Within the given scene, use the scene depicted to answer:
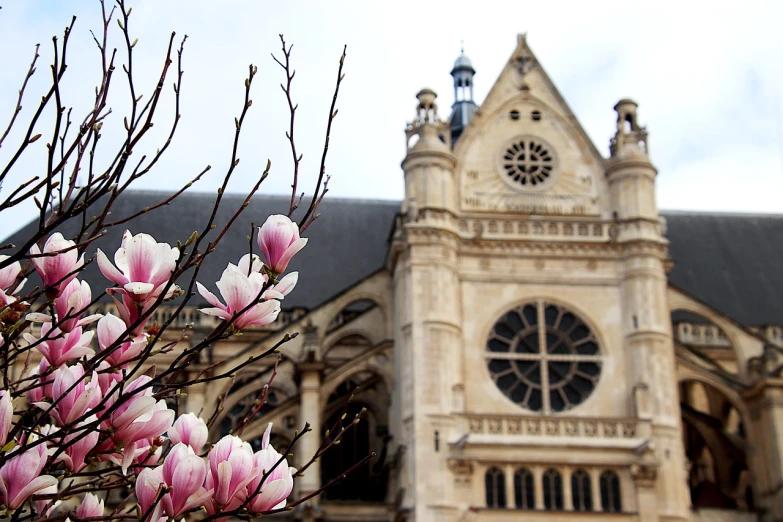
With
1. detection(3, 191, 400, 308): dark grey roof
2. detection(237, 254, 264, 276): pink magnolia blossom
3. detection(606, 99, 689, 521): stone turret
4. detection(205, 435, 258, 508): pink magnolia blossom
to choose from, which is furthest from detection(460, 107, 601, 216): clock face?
detection(205, 435, 258, 508): pink magnolia blossom

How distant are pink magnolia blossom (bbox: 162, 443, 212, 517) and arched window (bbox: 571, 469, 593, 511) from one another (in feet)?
69.2

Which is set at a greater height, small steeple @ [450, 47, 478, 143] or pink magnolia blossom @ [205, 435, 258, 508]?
small steeple @ [450, 47, 478, 143]

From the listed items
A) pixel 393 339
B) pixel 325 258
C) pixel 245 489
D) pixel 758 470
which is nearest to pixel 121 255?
pixel 245 489

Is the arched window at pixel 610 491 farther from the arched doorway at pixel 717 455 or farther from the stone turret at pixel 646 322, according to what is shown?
the arched doorway at pixel 717 455

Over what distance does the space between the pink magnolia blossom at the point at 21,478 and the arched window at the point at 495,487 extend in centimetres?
2082

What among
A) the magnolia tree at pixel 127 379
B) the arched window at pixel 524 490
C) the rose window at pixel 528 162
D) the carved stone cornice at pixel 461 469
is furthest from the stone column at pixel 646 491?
the magnolia tree at pixel 127 379

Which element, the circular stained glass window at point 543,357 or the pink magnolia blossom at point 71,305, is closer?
the pink magnolia blossom at point 71,305

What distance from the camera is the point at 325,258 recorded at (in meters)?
35.7

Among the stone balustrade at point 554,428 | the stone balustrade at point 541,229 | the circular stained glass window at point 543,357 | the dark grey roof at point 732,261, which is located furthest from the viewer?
the dark grey roof at point 732,261

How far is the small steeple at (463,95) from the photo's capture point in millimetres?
46188

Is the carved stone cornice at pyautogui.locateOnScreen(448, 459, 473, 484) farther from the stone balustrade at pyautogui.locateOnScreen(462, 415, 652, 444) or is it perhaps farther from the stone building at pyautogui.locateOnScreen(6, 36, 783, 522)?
the stone balustrade at pyautogui.locateOnScreen(462, 415, 652, 444)

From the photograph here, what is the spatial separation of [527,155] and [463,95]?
19825 mm

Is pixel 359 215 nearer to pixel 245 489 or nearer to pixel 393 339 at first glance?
pixel 393 339

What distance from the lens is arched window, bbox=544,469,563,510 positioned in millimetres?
24837
